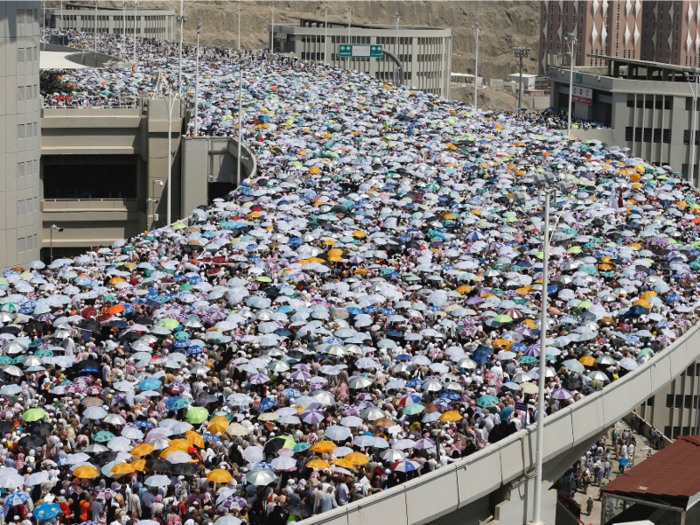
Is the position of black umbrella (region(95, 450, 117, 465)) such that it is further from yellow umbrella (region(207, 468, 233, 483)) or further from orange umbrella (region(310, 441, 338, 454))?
orange umbrella (region(310, 441, 338, 454))

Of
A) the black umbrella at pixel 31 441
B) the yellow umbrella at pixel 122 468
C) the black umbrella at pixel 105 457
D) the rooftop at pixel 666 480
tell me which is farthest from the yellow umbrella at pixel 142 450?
the rooftop at pixel 666 480

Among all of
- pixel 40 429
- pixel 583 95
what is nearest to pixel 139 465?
pixel 40 429

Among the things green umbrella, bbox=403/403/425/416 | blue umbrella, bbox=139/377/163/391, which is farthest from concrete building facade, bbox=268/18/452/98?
green umbrella, bbox=403/403/425/416

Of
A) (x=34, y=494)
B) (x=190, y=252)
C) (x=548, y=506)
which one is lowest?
(x=548, y=506)

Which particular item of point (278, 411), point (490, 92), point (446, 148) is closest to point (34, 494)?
point (278, 411)

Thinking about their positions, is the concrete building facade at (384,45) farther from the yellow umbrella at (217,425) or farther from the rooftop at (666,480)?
the yellow umbrella at (217,425)

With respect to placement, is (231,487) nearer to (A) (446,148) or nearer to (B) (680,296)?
(B) (680,296)
